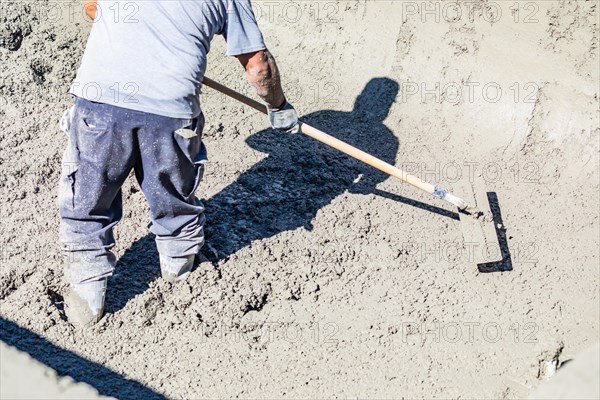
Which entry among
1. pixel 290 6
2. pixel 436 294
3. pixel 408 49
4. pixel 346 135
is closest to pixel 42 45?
pixel 290 6

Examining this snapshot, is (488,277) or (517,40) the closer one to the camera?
(488,277)

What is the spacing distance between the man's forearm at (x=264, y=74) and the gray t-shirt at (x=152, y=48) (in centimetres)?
11

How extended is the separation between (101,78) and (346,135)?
2.09 meters

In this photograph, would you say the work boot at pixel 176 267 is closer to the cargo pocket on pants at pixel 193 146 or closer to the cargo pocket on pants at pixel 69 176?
the cargo pocket on pants at pixel 193 146

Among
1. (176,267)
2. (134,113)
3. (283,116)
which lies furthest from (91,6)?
(176,267)

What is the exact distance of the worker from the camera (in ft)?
10.9

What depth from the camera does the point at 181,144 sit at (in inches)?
136

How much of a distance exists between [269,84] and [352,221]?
119cm

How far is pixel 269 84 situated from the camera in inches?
141

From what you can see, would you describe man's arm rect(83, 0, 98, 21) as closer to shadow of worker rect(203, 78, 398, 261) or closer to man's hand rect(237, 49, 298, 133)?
man's hand rect(237, 49, 298, 133)

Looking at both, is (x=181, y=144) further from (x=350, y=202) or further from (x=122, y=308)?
(x=350, y=202)

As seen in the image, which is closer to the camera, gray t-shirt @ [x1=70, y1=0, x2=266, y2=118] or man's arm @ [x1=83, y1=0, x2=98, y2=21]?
gray t-shirt @ [x1=70, y1=0, x2=266, y2=118]

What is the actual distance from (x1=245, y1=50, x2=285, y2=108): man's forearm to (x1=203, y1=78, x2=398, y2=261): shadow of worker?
0.88 metres

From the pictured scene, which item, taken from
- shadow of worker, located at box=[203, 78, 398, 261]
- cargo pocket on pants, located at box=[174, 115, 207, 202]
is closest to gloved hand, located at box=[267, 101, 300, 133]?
cargo pocket on pants, located at box=[174, 115, 207, 202]
